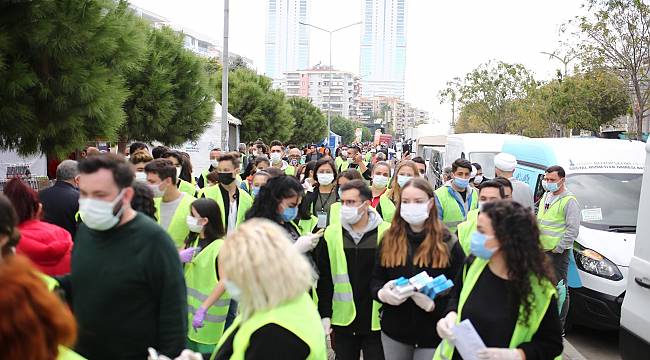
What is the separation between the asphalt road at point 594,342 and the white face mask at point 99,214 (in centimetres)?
572

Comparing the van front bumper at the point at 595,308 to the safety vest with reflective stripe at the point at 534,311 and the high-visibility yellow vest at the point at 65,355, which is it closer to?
the safety vest with reflective stripe at the point at 534,311

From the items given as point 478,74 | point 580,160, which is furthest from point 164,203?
point 478,74

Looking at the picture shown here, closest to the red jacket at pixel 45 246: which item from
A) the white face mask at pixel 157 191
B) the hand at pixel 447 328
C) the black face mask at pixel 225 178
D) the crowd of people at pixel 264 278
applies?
the crowd of people at pixel 264 278

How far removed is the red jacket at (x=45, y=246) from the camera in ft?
14.8

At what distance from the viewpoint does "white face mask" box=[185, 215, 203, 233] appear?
5.20 meters

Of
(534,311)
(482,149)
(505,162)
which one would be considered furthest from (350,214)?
(482,149)

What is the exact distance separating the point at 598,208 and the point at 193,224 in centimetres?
544

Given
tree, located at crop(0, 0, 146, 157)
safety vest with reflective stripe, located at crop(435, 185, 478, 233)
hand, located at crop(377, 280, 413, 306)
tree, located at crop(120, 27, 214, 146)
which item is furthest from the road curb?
tree, located at crop(120, 27, 214, 146)

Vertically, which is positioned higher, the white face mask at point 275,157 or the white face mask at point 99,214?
the white face mask at point 99,214

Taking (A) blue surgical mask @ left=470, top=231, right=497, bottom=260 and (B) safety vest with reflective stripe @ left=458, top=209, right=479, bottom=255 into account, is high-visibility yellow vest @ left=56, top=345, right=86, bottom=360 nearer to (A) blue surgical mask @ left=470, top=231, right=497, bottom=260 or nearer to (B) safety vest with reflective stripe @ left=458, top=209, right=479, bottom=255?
(A) blue surgical mask @ left=470, top=231, right=497, bottom=260

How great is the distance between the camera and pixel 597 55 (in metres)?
21.6

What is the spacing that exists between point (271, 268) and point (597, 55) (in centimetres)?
2143

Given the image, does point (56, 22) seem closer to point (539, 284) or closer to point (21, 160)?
point (21, 160)

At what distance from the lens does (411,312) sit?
4.27 metres
